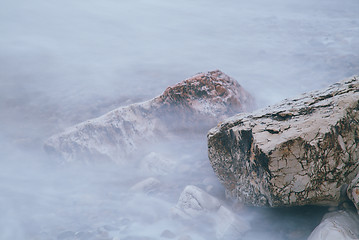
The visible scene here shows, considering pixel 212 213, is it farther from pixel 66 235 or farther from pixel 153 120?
pixel 153 120

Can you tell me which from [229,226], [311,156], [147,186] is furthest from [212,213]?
[311,156]

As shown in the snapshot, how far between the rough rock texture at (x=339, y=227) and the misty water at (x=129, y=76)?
32cm

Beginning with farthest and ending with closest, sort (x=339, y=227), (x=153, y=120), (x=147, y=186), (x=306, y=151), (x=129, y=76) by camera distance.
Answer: (x=129, y=76) → (x=153, y=120) → (x=147, y=186) → (x=306, y=151) → (x=339, y=227)

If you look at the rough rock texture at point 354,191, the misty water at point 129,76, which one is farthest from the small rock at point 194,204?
the rough rock texture at point 354,191

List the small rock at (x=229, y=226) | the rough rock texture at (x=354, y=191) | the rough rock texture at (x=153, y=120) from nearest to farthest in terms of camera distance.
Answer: the rough rock texture at (x=354, y=191), the small rock at (x=229, y=226), the rough rock texture at (x=153, y=120)

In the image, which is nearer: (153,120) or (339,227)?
(339,227)


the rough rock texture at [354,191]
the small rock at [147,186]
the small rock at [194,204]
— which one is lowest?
the small rock at [147,186]

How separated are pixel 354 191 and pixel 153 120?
3.29 meters

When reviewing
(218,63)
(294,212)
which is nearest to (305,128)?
(294,212)

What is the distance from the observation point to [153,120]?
5.36 m

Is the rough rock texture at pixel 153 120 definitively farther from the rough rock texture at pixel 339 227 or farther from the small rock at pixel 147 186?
the rough rock texture at pixel 339 227

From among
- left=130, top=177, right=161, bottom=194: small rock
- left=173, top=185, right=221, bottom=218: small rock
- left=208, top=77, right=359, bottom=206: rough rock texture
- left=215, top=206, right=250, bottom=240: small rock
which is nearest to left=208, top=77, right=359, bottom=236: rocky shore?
left=208, top=77, right=359, bottom=206: rough rock texture

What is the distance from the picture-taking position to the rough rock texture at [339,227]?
2584 mm

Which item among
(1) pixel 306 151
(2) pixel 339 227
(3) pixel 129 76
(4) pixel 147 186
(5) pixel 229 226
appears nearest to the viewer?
(2) pixel 339 227
